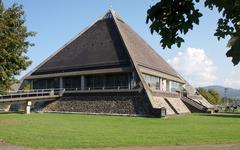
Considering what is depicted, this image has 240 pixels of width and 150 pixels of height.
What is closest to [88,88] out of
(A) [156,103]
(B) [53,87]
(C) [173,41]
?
(B) [53,87]

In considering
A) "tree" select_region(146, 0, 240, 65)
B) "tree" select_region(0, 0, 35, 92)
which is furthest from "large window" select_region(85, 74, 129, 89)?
"tree" select_region(146, 0, 240, 65)

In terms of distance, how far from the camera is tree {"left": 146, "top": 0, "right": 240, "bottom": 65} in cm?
580

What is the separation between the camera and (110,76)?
209 feet

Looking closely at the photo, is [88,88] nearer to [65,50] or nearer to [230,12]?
[65,50]

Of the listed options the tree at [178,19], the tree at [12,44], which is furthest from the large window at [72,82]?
the tree at [178,19]

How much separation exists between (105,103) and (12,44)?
1112 inches

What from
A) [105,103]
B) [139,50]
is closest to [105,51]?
[139,50]

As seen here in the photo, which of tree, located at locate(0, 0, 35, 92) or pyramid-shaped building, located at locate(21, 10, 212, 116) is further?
pyramid-shaped building, located at locate(21, 10, 212, 116)

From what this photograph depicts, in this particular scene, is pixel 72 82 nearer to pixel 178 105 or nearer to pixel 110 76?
pixel 110 76

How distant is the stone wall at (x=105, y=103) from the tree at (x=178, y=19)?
46.2 meters

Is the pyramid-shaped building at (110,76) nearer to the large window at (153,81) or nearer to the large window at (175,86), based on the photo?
the large window at (153,81)

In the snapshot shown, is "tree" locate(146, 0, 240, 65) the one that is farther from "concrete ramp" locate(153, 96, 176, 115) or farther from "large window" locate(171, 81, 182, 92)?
"large window" locate(171, 81, 182, 92)

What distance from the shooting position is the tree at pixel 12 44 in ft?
103

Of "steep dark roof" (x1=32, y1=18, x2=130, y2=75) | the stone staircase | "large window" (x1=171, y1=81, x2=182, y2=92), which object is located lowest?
the stone staircase
